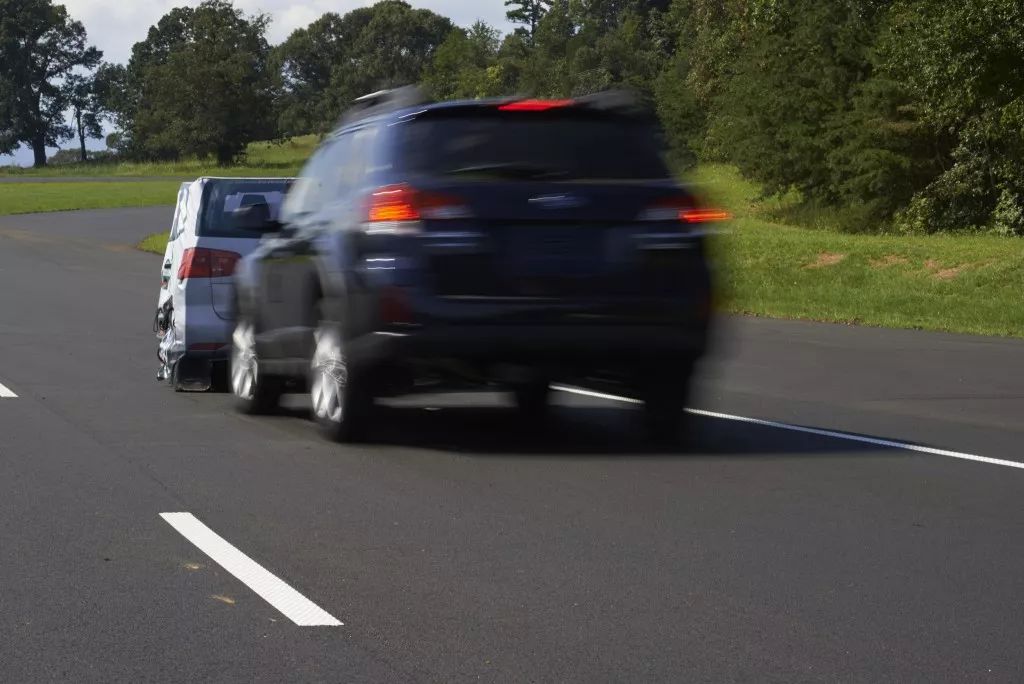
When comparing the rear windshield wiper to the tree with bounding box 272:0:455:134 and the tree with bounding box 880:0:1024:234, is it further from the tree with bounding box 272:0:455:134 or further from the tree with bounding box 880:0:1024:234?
the tree with bounding box 272:0:455:134

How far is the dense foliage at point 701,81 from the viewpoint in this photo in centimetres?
3593

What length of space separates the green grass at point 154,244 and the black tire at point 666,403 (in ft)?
102

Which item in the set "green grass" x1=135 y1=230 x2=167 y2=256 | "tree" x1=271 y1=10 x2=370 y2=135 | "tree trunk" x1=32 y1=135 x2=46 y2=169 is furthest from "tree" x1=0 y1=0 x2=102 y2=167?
"green grass" x1=135 y1=230 x2=167 y2=256

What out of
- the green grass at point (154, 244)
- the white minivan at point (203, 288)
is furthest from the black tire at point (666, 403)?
the green grass at point (154, 244)

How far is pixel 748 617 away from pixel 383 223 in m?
4.32

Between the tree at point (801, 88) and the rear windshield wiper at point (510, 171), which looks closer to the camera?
the rear windshield wiper at point (510, 171)

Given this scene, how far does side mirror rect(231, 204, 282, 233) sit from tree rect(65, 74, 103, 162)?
145 m

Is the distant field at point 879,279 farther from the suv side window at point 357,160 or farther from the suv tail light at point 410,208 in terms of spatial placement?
the suv tail light at point 410,208

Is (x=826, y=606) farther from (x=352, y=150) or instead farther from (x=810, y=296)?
(x=810, y=296)

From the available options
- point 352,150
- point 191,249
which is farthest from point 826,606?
point 191,249

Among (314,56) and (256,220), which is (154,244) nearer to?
(256,220)

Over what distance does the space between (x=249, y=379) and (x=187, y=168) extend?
10829 centimetres

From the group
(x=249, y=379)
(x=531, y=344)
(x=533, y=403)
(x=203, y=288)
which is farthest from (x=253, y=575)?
(x=203, y=288)

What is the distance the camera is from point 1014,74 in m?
34.0
